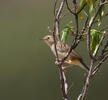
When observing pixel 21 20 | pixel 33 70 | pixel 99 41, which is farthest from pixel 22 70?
pixel 99 41

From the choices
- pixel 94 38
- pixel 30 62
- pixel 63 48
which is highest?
pixel 94 38

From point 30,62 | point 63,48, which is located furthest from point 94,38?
→ point 30,62

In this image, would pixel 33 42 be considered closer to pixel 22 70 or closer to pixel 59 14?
pixel 22 70

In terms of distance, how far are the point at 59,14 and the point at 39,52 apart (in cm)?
437

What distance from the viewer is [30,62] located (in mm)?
8094

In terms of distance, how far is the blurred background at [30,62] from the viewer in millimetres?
7738

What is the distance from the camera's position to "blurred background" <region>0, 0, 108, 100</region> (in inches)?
305

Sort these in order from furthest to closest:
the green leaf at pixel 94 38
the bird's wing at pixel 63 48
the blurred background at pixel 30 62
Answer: the blurred background at pixel 30 62, the bird's wing at pixel 63 48, the green leaf at pixel 94 38

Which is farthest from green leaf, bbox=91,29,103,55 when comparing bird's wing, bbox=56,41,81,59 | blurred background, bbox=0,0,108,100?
blurred background, bbox=0,0,108,100

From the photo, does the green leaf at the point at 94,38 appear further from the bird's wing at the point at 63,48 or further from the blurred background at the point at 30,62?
the blurred background at the point at 30,62

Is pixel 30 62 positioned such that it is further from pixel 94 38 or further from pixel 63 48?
pixel 94 38

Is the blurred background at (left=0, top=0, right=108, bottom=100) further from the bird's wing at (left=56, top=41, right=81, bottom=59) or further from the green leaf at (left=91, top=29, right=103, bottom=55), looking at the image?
the green leaf at (left=91, top=29, right=103, bottom=55)

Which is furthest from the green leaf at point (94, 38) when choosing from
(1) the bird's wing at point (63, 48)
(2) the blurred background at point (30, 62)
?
(2) the blurred background at point (30, 62)

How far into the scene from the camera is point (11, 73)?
8219 millimetres
